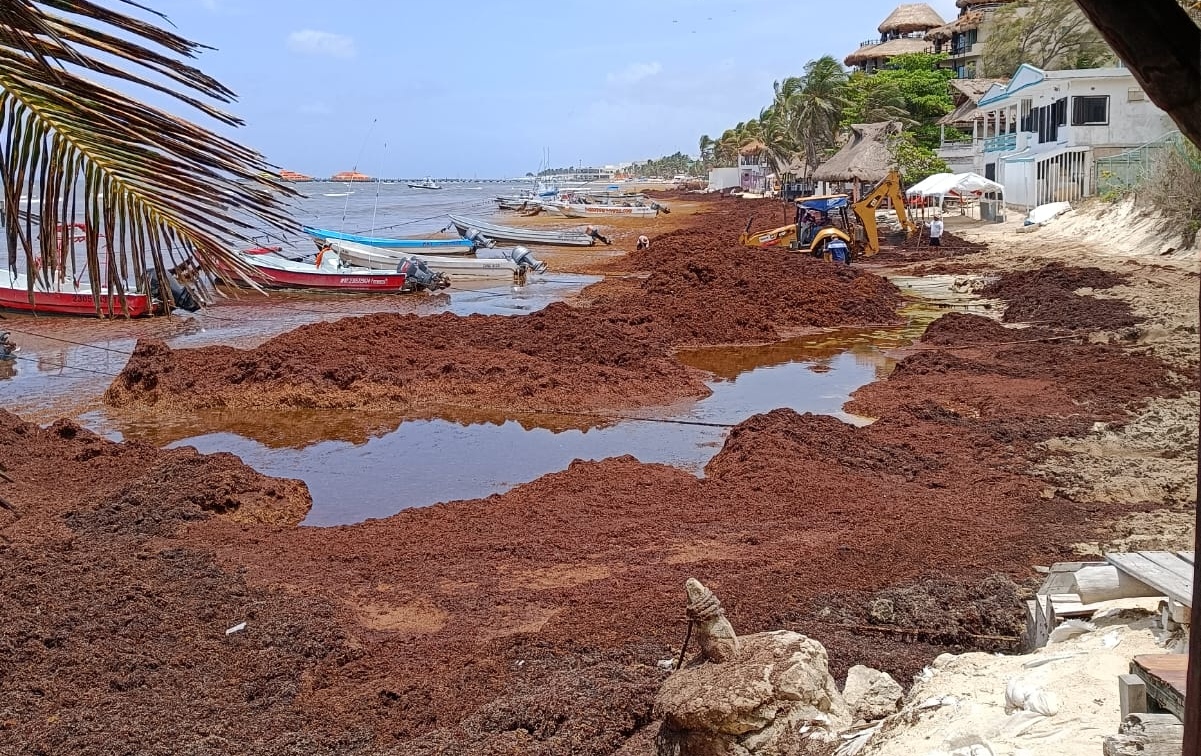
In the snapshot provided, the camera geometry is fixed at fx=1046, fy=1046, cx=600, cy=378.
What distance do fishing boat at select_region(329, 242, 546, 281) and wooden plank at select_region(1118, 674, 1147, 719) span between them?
27.9m

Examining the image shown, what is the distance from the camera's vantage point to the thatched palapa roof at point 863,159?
41094mm

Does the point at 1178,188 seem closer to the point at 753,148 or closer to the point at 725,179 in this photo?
the point at 753,148

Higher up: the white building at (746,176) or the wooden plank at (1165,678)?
the white building at (746,176)

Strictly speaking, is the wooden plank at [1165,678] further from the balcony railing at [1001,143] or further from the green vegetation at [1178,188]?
the balcony railing at [1001,143]

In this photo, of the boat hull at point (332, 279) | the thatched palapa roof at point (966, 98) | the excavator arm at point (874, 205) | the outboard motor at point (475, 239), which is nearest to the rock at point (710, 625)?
the boat hull at point (332, 279)

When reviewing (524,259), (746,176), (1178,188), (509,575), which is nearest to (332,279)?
(524,259)

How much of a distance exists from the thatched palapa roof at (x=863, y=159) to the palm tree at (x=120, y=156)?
1565 inches

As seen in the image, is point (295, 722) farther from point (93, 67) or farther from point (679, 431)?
point (679, 431)

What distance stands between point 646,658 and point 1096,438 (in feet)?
21.1

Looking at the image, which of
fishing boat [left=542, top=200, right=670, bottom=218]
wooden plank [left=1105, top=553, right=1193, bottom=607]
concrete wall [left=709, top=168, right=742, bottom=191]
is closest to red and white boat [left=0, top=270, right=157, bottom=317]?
wooden plank [left=1105, top=553, right=1193, bottom=607]

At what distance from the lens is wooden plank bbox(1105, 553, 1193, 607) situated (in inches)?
167

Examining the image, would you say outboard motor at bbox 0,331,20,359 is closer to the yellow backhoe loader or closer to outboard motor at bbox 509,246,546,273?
outboard motor at bbox 509,246,546,273

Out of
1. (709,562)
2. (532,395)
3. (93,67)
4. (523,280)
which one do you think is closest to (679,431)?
(532,395)

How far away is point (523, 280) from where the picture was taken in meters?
30.7
